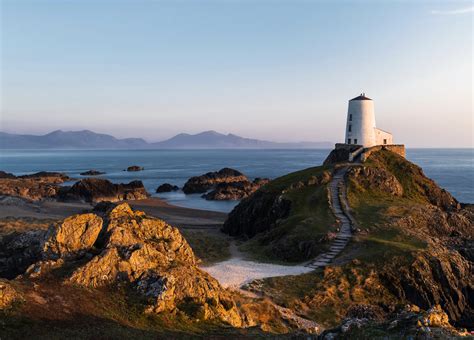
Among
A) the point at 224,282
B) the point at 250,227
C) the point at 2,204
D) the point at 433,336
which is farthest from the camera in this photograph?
the point at 2,204

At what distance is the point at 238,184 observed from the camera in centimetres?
9875

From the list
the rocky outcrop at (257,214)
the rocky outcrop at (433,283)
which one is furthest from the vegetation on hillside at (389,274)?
the rocky outcrop at (257,214)

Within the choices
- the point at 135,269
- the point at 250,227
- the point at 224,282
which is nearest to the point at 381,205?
the point at 250,227

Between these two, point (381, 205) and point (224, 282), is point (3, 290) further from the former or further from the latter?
point (381, 205)

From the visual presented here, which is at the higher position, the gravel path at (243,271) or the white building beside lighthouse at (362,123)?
the white building beside lighthouse at (362,123)

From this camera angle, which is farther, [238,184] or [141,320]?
[238,184]

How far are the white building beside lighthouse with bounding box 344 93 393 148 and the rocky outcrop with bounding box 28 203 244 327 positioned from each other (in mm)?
51992

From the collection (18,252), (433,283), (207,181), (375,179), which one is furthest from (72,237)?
(207,181)

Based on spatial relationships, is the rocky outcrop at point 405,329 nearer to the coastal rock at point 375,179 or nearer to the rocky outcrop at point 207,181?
the coastal rock at point 375,179

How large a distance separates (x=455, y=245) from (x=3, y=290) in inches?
1573

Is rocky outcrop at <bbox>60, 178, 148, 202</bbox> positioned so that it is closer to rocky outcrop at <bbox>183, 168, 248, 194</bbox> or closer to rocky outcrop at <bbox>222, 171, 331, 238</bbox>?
rocky outcrop at <bbox>183, 168, 248, 194</bbox>

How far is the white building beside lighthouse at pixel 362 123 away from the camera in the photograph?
68938 mm

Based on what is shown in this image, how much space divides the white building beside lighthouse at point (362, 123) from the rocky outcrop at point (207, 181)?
47.6 meters

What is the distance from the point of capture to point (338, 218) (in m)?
42.8
